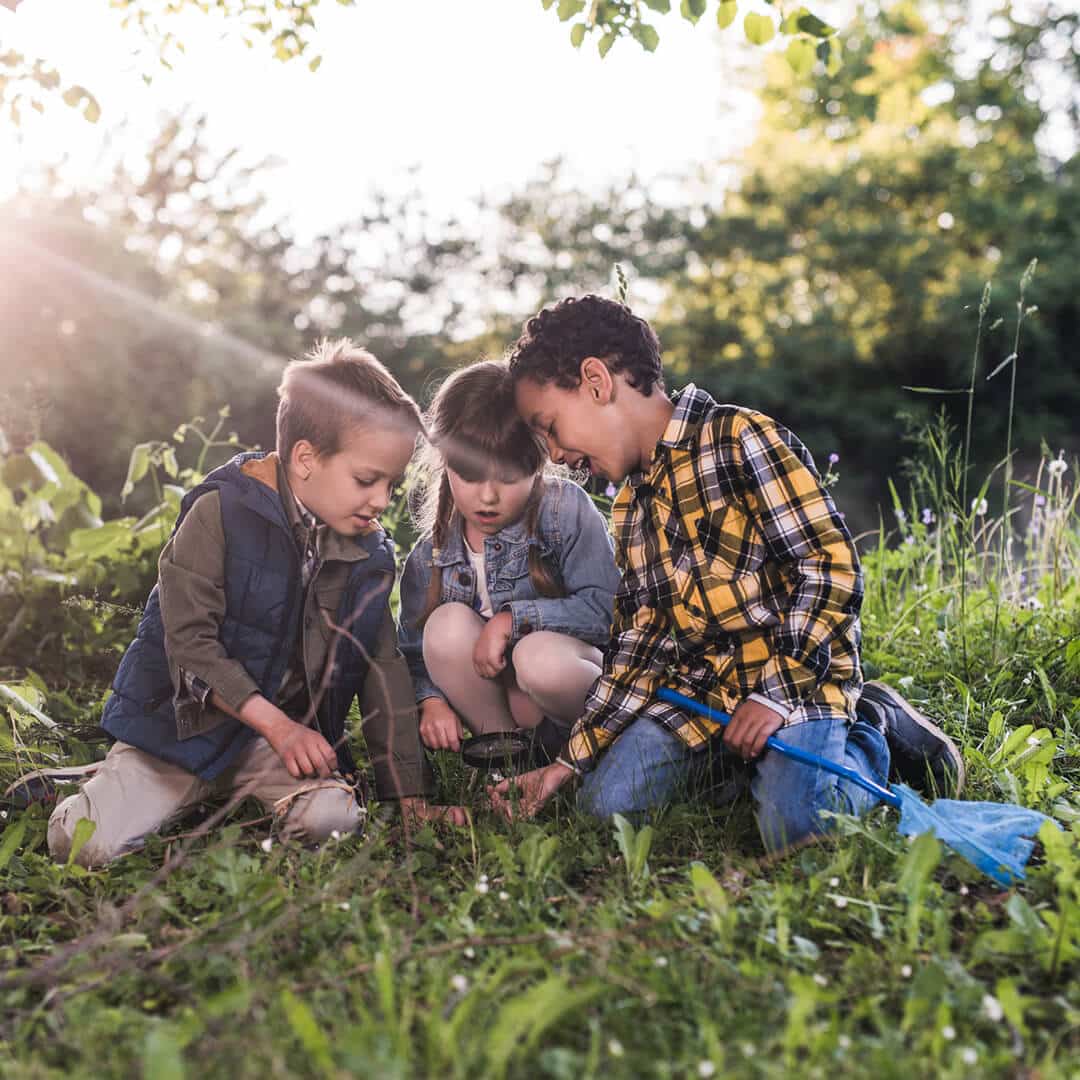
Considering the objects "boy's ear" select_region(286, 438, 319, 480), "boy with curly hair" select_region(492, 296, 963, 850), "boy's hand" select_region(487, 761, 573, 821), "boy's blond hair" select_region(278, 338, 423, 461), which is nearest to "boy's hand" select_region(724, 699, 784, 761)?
"boy with curly hair" select_region(492, 296, 963, 850)

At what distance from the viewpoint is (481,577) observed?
9.00 ft

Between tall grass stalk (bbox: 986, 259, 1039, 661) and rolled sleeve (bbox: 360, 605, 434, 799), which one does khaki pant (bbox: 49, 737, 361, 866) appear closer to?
rolled sleeve (bbox: 360, 605, 434, 799)

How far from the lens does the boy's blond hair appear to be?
7.61ft

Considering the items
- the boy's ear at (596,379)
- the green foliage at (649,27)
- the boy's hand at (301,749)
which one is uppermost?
the green foliage at (649,27)

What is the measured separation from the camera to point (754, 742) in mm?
2227

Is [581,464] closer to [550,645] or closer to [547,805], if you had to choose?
[550,645]

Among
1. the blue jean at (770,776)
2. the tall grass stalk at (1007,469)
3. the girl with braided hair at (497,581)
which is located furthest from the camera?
the tall grass stalk at (1007,469)

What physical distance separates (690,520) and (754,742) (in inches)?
19.7

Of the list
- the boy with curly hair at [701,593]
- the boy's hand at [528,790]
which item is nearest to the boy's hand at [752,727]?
the boy with curly hair at [701,593]

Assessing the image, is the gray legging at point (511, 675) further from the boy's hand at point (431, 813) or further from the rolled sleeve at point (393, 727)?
the boy's hand at point (431, 813)

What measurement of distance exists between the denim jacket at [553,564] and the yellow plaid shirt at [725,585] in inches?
4.7

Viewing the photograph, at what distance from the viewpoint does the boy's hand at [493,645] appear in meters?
2.60

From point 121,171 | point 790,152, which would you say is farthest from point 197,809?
point 790,152

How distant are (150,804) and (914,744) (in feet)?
5.43
